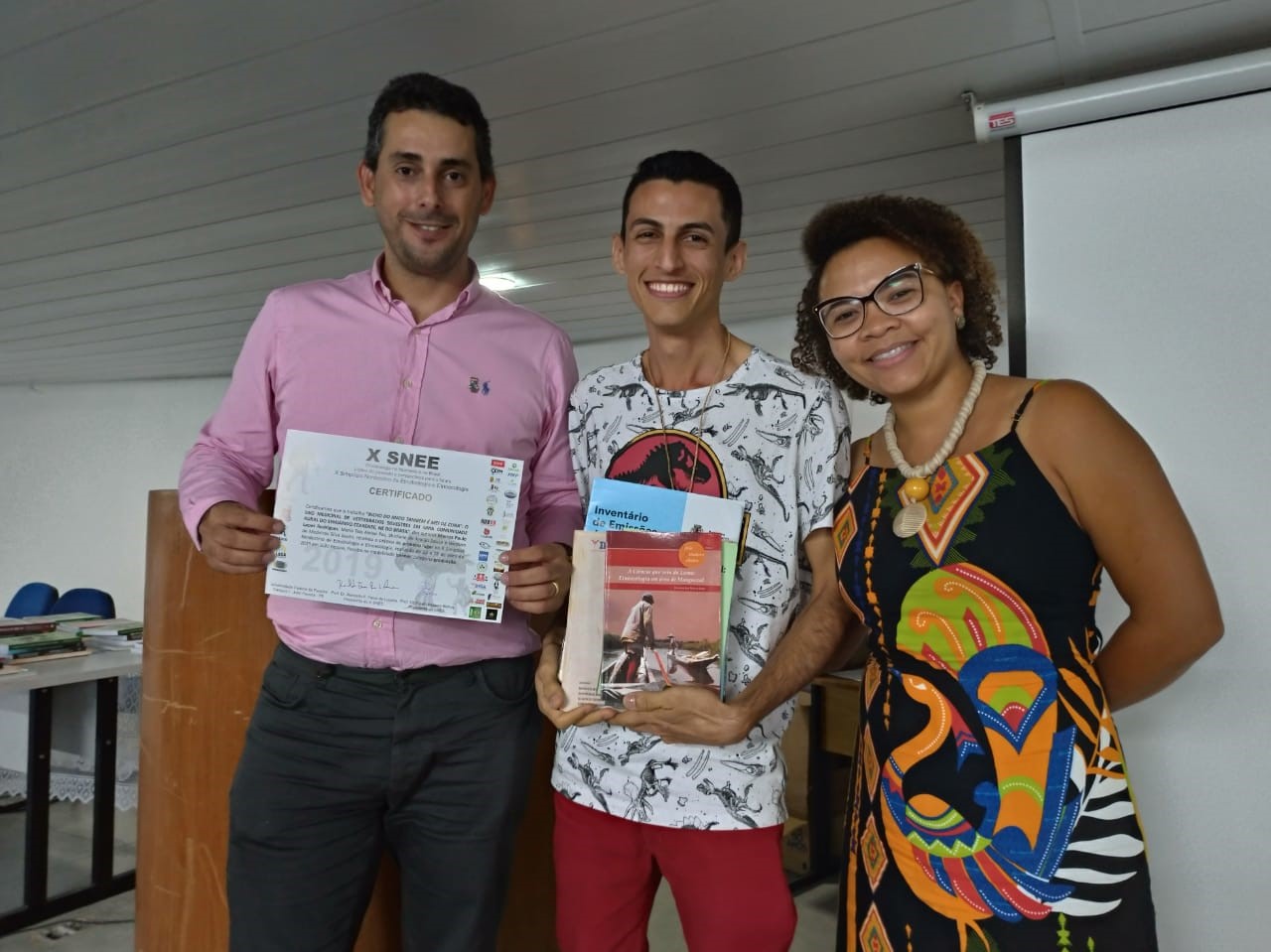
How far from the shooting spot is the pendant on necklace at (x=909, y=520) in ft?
3.88

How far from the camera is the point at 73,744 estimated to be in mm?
3637

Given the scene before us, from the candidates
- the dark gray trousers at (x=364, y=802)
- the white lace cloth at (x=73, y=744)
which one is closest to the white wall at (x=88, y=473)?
the white lace cloth at (x=73, y=744)

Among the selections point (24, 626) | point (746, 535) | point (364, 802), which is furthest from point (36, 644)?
point (746, 535)

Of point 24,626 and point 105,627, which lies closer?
point 24,626

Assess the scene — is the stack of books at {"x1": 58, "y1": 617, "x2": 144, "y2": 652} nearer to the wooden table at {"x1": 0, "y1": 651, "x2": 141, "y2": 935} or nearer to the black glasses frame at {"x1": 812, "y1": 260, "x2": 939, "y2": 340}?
the wooden table at {"x1": 0, "y1": 651, "x2": 141, "y2": 935}

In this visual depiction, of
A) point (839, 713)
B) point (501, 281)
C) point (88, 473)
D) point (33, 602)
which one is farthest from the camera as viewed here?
point (88, 473)

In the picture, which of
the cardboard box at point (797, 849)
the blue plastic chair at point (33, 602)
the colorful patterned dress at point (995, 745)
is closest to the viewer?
the colorful patterned dress at point (995, 745)

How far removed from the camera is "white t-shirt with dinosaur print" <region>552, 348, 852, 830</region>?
4.29ft

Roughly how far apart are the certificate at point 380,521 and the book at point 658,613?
0.70ft

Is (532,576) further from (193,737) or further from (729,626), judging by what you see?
(193,737)

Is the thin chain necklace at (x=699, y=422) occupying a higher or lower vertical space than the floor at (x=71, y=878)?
higher

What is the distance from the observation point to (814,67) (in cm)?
199

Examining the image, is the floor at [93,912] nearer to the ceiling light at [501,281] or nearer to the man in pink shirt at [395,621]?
the man in pink shirt at [395,621]

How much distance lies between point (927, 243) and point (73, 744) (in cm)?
398
